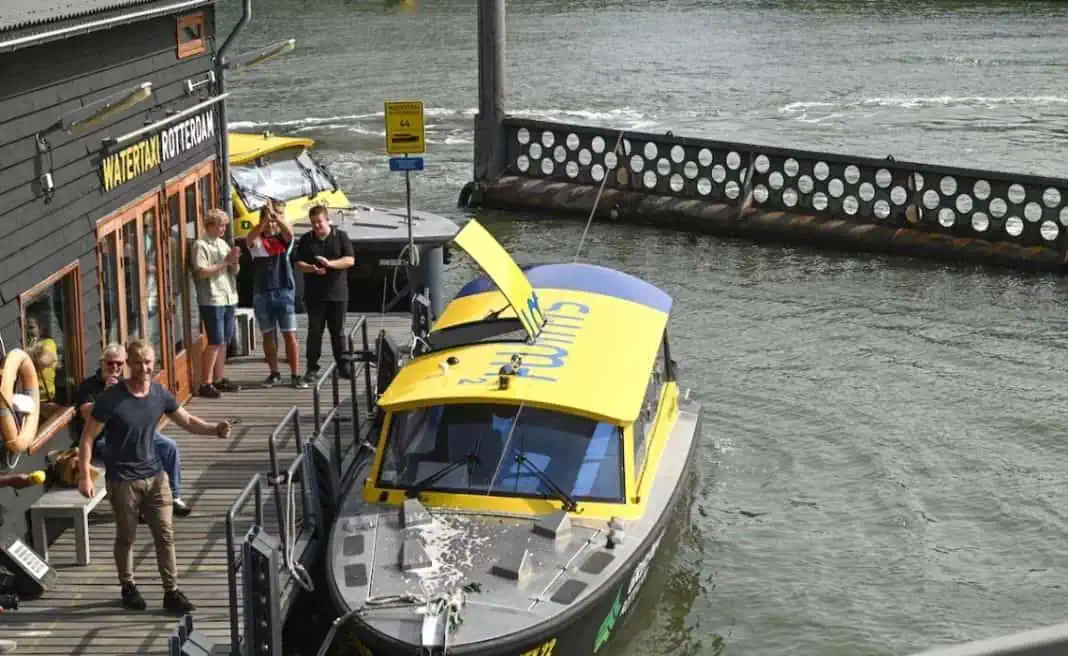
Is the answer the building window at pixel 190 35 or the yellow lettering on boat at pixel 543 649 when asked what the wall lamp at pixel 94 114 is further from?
the yellow lettering on boat at pixel 543 649

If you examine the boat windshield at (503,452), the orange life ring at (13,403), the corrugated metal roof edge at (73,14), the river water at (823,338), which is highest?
the corrugated metal roof edge at (73,14)

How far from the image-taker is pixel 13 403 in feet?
32.2

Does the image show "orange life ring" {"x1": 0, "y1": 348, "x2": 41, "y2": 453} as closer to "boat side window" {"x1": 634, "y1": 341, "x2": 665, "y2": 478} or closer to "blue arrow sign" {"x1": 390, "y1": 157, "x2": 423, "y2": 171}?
"boat side window" {"x1": 634, "y1": 341, "x2": 665, "y2": 478}

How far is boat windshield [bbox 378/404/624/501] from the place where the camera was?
444 inches

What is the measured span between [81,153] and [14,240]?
141cm

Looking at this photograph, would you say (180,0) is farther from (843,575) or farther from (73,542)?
(843,575)

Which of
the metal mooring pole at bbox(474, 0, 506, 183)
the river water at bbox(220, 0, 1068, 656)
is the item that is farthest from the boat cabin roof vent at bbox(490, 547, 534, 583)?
the metal mooring pole at bbox(474, 0, 506, 183)

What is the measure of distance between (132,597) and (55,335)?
2.38m

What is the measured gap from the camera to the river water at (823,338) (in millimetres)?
13688

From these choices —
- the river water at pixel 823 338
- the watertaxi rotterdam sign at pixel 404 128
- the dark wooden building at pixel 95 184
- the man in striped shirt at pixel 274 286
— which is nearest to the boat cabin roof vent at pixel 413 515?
the river water at pixel 823 338

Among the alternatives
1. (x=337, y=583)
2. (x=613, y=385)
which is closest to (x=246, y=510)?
(x=337, y=583)

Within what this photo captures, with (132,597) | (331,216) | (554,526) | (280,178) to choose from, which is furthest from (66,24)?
(280,178)

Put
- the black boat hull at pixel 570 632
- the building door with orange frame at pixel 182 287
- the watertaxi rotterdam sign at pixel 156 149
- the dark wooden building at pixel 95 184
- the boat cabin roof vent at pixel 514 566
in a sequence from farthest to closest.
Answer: the building door with orange frame at pixel 182 287 < the watertaxi rotterdam sign at pixel 156 149 < the dark wooden building at pixel 95 184 < the boat cabin roof vent at pixel 514 566 < the black boat hull at pixel 570 632

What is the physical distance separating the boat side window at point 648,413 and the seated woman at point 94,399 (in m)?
3.22
